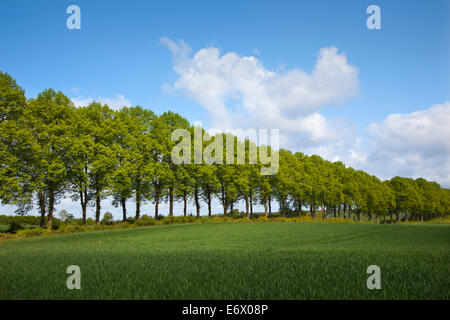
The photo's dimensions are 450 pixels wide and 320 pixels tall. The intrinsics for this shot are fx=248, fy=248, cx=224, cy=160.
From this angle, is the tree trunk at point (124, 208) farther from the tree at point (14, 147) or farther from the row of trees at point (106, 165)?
the tree at point (14, 147)

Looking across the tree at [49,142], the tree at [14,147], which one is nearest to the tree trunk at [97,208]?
the tree at [49,142]

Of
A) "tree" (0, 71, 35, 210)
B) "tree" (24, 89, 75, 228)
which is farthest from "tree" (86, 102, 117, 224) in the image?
"tree" (0, 71, 35, 210)

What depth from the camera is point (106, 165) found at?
34.0m

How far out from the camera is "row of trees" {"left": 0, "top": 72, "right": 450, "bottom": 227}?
2792 cm

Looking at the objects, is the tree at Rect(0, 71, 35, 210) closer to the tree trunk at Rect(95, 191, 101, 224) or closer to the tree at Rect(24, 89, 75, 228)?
the tree at Rect(24, 89, 75, 228)

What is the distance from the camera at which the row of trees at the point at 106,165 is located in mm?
27922

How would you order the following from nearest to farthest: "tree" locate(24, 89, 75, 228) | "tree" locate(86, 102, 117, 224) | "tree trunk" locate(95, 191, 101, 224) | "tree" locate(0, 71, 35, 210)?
"tree" locate(0, 71, 35, 210) < "tree" locate(24, 89, 75, 228) < "tree" locate(86, 102, 117, 224) < "tree trunk" locate(95, 191, 101, 224)

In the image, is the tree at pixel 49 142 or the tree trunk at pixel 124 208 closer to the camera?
the tree at pixel 49 142

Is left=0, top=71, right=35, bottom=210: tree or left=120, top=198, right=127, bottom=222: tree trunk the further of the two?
left=120, top=198, right=127, bottom=222: tree trunk

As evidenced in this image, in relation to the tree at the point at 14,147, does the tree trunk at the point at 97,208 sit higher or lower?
lower

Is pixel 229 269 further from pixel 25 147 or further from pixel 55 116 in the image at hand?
pixel 55 116

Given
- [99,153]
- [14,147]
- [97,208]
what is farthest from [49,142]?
[97,208]

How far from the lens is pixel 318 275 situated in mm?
6816

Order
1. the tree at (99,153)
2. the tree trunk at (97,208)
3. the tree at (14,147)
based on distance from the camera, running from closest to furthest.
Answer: the tree at (14,147) < the tree at (99,153) < the tree trunk at (97,208)
